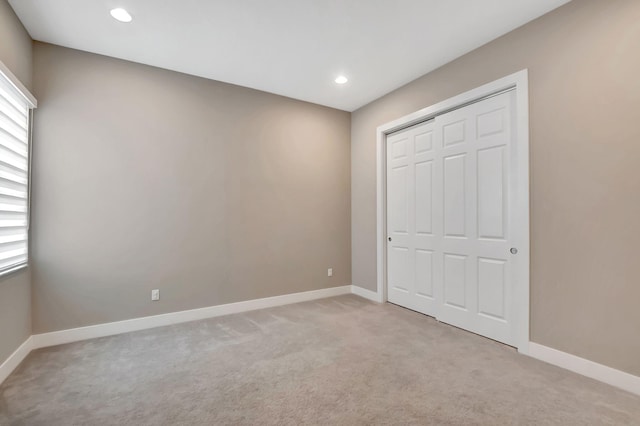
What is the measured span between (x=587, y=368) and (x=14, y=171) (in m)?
4.92

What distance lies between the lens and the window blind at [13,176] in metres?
2.35

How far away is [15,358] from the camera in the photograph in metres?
2.48

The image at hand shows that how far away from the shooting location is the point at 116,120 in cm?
325

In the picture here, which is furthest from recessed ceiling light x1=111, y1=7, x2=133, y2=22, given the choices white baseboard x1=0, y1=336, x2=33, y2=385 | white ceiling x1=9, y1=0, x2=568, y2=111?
white baseboard x1=0, y1=336, x2=33, y2=385

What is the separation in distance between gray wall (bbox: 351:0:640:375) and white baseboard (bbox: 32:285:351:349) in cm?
282

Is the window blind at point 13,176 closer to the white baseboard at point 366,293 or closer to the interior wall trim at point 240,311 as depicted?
the interior wall trim at point 240,311

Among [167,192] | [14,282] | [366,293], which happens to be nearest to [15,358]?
[14,282]

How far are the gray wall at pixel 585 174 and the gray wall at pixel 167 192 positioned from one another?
2.74 meters

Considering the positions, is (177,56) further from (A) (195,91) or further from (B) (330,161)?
(B) (330,161)

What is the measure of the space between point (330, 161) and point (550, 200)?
293 cm

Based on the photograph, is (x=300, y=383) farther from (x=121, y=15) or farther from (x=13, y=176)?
(x=121, y=15)

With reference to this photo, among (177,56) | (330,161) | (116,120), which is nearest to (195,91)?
(177,56)

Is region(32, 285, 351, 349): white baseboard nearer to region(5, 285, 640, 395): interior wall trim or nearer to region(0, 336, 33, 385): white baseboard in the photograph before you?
region(5, 285, 640, 395): interior wall trim

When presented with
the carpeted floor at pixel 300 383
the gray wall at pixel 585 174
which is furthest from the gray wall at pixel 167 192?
the gray wall at pixel 585 174
